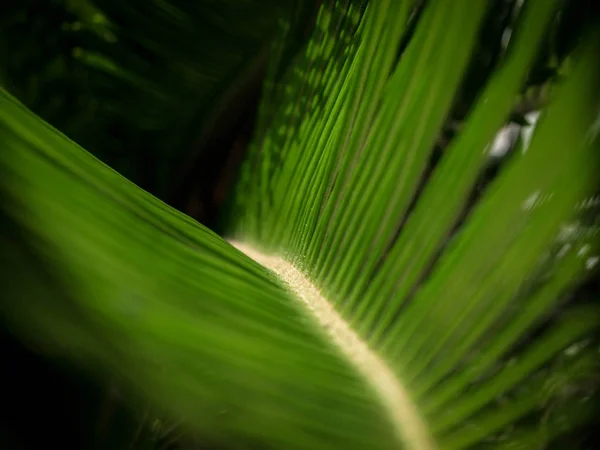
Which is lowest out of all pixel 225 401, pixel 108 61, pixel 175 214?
pixel 225 401

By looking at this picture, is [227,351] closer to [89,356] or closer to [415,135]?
[89,356]

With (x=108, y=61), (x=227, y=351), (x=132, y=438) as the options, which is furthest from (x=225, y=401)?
(x=108, y=61)

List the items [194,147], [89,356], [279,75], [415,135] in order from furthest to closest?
[194,147] < [279,75] < [415,135] < [89,356]

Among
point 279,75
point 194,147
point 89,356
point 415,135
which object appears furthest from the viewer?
point 194,147

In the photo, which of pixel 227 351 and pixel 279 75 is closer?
pixel 227 351
